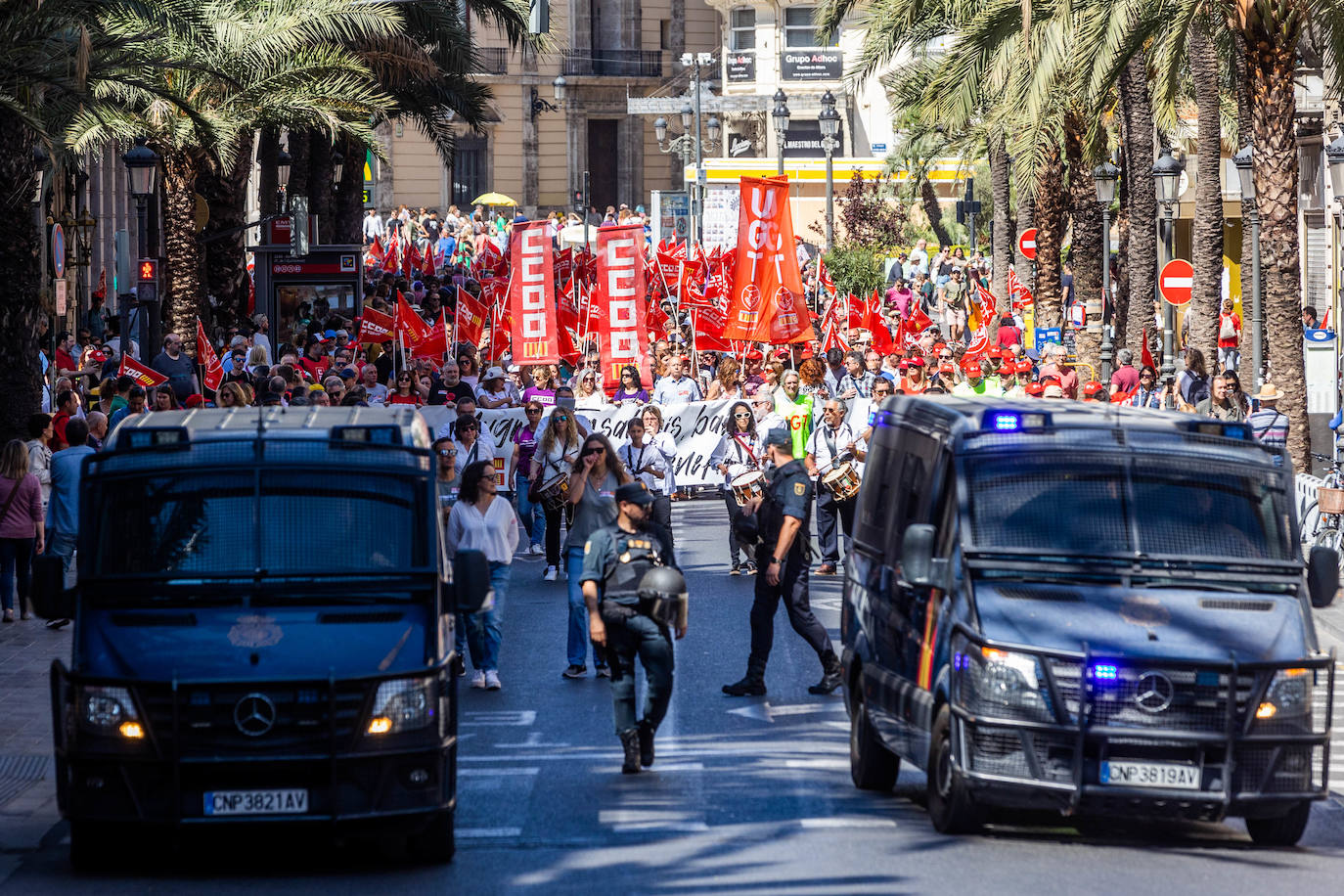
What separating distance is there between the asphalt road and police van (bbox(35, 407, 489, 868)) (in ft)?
1.25

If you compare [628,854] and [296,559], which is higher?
[296,559]

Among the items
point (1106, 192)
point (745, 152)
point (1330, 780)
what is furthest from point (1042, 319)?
point (745, 152)

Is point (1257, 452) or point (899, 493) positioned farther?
point (899, 493)

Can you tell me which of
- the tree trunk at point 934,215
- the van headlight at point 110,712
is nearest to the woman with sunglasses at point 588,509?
the van headlight at point 110,712

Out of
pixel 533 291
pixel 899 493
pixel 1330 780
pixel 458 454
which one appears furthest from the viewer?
pixel 533 291

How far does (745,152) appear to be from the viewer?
81500mm

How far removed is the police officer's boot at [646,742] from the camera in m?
11.4

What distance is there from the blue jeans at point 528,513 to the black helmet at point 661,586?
8914 millimetres

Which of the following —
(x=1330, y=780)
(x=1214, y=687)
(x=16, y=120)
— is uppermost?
(x=16, y=120)

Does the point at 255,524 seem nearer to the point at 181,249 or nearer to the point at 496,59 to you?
Result: the point at 181,249

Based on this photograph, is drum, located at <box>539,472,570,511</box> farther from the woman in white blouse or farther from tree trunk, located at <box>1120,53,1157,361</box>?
tree trunk, located at <box>1120,53,1157,361</box>

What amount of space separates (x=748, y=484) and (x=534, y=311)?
1000 centimetres

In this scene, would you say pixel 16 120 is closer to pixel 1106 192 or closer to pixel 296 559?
pixel 296 559

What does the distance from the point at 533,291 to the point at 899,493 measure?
17.9 meters
